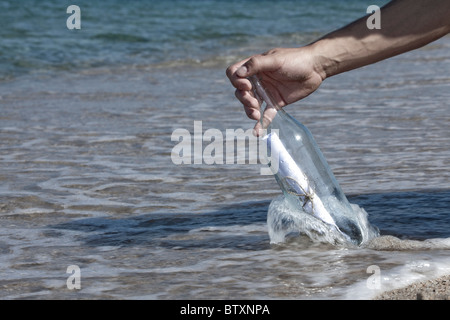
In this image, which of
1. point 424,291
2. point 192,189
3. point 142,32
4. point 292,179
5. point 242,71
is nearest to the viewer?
point 424,291

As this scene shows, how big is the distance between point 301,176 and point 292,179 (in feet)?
0.14

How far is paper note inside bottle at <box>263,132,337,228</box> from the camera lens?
2705 millimetres

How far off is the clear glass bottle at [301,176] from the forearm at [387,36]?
10.0 inches

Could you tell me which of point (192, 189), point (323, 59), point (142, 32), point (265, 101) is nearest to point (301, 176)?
point (265, 101)

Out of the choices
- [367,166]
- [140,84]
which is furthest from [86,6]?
[367,166]

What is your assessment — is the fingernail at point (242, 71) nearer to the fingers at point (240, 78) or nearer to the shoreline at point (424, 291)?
the fingers at point (240, 78)

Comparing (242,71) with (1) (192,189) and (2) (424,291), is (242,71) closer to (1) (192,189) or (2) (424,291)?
(2) (424,291)

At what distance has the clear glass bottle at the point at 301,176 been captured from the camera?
2.71 metres

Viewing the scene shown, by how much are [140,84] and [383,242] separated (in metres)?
5.20

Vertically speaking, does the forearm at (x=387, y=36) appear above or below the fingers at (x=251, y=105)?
above

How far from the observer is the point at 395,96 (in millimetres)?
6062

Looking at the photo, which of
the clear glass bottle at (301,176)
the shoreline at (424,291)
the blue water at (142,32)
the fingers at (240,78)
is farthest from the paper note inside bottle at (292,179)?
the blue water at (142,32)

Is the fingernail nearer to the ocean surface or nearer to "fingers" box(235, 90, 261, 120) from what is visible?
"fingers" box(235, 90, 261, 120)

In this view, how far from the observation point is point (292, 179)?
2.72 meters
